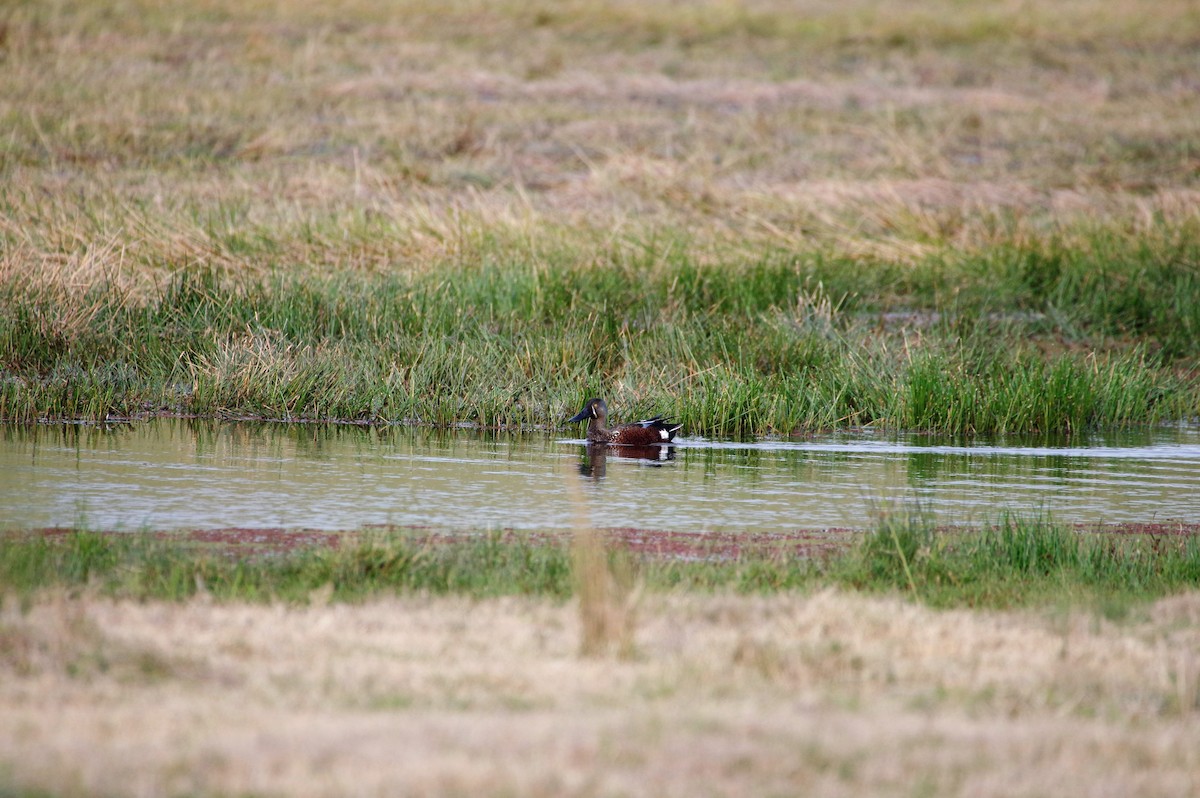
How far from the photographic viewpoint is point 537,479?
10531 millimetres

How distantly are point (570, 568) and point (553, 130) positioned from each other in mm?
19290

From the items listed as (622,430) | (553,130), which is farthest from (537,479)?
(553,130)

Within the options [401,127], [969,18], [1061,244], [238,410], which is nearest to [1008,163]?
[1061,244]

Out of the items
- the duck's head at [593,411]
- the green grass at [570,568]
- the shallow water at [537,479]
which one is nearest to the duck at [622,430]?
the duck's head at [593,411]

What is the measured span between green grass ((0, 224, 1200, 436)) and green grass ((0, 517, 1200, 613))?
5.02 meters

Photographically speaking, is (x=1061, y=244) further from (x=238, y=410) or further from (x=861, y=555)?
(x=861, y=555)

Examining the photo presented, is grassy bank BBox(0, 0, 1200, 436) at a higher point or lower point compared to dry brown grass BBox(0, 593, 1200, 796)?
higher

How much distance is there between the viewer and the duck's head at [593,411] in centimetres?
1228

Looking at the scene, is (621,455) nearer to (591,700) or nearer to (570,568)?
(570,568)

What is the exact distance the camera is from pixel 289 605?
650 cm

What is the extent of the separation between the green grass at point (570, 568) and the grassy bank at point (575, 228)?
5147 mm

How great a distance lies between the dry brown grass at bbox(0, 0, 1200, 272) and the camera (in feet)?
59.1

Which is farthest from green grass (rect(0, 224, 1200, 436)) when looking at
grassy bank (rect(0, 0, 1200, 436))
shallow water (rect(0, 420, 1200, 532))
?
shallow water (rect(0, 420, 1200, 532))

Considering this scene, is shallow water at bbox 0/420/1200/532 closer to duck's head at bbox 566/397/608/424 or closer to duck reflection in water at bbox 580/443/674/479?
duck reflection in water at bbox 580/443/674/479
